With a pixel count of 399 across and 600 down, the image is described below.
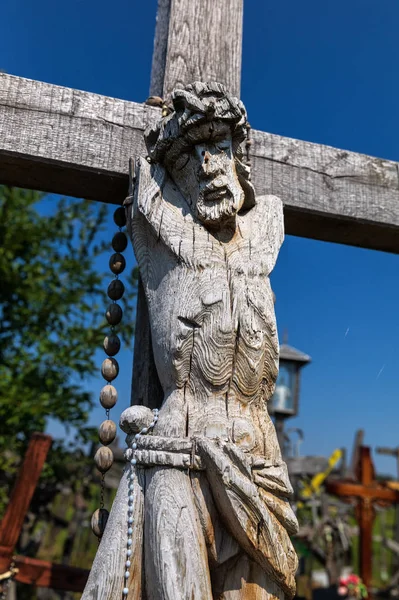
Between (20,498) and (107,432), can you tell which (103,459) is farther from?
(20,498)

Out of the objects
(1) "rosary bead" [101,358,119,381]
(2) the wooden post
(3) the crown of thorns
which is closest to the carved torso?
(3) the crown of thorns

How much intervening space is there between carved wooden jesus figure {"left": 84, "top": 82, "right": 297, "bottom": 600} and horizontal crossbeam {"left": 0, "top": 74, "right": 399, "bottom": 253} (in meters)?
0.18

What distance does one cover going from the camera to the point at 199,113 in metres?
1.64

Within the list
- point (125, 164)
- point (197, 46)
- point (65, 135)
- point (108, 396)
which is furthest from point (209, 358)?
point (197, 46)

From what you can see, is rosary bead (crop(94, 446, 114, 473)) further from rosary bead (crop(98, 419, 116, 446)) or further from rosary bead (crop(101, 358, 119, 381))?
rosary bead (crop(101, 358, 119, 381))

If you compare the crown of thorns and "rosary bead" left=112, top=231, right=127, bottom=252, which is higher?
the crown of thorns

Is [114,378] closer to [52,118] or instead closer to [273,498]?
[273,498]

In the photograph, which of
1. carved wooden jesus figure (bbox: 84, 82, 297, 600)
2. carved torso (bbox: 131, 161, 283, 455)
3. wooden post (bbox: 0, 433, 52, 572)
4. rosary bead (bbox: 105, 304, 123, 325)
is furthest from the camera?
wooden post (bbox: 0, 433, 52, 572)

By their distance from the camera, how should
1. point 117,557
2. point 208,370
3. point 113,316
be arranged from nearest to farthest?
point 117,557 < point 208,370 < point 113,316

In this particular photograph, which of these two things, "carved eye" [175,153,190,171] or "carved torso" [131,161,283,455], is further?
"carved eye" [175,153,190,171]

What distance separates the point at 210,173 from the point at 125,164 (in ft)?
1.17

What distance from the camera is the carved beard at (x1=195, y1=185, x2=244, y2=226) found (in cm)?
164

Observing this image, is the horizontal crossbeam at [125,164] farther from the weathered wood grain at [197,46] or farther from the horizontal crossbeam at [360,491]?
the horizontal crossbeam at [360,491]

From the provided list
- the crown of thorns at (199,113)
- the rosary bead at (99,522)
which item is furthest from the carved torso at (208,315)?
the rosary bead at (99,522)
